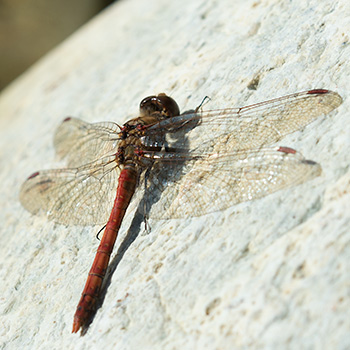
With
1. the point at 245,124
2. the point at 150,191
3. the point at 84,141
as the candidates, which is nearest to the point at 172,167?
the point at 150,191

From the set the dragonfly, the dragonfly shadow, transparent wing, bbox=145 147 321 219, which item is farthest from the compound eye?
transparent wing, bbox=145 147 321 219

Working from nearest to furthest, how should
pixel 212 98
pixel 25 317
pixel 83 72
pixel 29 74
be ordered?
pixel 25 317, pixel 212 98, pixel 83 72, pixel 29 74

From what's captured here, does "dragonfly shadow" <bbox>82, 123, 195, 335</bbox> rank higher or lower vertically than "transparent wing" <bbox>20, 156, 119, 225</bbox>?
lower

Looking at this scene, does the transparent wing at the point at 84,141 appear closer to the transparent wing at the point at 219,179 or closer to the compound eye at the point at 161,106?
the compound eye at the point at 161,106

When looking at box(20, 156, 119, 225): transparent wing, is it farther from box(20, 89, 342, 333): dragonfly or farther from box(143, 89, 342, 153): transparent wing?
box(143, 89, 342, 153): transparent wing

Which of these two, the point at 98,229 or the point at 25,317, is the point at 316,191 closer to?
the point at 98,229

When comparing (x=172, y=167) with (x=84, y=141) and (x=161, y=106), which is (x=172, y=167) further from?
(x=84, y=141)

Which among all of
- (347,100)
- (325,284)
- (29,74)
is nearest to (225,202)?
(325,284)
